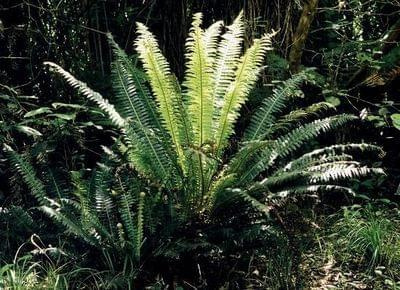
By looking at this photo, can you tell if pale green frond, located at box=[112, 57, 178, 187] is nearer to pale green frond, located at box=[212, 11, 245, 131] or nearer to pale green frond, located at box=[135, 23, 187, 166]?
pale green frond, located at box=[135, 23, 187, 166]

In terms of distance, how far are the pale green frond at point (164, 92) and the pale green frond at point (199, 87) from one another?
0.08 meters

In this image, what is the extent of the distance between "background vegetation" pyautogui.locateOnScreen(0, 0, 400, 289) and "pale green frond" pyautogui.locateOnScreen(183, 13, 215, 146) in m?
0.28

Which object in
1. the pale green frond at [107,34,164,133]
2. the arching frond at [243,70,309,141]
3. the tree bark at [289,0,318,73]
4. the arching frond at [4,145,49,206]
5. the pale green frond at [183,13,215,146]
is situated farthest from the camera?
the tree bark at [289,0,318,73]

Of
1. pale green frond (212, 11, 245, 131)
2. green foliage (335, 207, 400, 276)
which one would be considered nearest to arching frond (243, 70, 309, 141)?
pale green frond (212, 11, 245, 131)

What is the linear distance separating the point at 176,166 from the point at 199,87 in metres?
0.47

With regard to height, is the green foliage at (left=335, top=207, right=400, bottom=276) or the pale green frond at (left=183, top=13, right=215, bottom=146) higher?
the pale green frond at (left=183, top=13, right=215, bottom=146)

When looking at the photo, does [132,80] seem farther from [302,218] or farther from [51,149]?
[302,218]

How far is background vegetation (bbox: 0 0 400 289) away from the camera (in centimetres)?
279

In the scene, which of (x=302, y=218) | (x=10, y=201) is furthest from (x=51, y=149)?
(x=302, y=218)

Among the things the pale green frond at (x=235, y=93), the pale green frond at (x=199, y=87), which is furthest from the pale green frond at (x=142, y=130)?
the pale green frond at (x=235, y=93)

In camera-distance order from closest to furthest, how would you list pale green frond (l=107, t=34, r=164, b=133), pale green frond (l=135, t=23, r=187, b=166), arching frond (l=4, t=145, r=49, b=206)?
1. pale green frond (l=135, t=23, r=187, b=166)
2. arching frond (l=4, t=145, r=49, b=206)
3. pale green frond (l=107, t=34, r=164, b=133)

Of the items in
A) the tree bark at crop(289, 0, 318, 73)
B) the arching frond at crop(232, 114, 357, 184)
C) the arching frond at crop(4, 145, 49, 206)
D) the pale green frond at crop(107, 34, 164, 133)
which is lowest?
the arching frond at crop(4, 145, 49, 206)

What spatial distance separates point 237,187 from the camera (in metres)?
2.91

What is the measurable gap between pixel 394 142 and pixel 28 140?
9.37 feet
